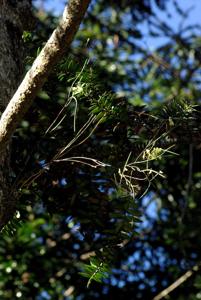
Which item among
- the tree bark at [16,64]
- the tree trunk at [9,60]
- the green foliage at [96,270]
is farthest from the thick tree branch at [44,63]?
the green foliage at [96,270]

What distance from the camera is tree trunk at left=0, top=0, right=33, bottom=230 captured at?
1.38 m

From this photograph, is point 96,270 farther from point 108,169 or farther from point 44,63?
point 44,63

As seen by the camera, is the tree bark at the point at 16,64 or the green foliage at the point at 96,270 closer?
the tree bark at the point at 16,64

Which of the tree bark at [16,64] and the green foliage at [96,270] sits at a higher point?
the tree bark at [16,64]

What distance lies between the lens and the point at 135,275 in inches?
122

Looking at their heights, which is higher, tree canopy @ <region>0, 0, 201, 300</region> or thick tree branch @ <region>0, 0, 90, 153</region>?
thick tree branch @ <region>0, 0, 90, 153</region>

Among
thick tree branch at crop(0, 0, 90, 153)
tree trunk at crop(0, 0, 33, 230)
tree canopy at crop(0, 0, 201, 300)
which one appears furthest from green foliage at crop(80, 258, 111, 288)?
thick tree branch at crop(0, 0, 90, 153)

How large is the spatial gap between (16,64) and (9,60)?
3 centimetres

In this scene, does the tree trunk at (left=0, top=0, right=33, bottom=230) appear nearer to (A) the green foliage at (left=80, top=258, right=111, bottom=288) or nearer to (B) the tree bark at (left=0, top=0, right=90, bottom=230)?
(B) the tree bark at (left=0, top=0, right=90, bottom=230)

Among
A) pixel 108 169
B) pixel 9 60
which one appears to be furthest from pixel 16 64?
pixel 108 169

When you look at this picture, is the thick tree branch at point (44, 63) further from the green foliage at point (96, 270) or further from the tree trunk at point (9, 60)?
the green foliage at point (96, 270)

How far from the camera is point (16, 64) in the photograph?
1.65 meters

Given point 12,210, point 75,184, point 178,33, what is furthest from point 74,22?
point 178,33

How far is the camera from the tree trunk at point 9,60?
4.52ft
